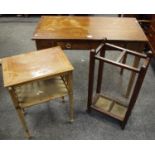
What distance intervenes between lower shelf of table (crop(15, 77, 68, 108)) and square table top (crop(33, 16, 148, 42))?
0.38m

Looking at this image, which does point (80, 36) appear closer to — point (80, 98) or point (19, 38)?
point (80, 98)

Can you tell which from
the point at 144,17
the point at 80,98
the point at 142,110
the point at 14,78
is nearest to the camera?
the point at 14,78

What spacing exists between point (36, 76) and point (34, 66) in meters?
0.11

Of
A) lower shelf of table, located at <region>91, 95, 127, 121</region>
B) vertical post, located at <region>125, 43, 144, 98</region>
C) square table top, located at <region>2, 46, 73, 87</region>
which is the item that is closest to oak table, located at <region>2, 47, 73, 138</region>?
square table top, located at <region>2, 46, 73, 87</region>

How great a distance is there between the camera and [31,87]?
134 centimetres

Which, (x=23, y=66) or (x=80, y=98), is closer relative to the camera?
(x=23, y=66)

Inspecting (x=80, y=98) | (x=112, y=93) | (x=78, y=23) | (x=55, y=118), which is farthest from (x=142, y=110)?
(x=78, y=23)

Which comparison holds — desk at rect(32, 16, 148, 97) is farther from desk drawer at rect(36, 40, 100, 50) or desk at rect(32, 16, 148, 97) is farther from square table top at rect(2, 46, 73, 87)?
square table top at rect(2, 46, 73, 87)

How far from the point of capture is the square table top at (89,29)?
141cm

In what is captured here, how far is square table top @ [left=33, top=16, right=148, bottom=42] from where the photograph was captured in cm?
141

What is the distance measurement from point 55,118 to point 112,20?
1.09m

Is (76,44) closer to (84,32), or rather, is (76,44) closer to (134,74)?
(84,32)

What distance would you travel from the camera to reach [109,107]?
1558mm

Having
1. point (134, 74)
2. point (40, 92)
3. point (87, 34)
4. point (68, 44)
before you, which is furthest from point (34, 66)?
point (134, 74)
